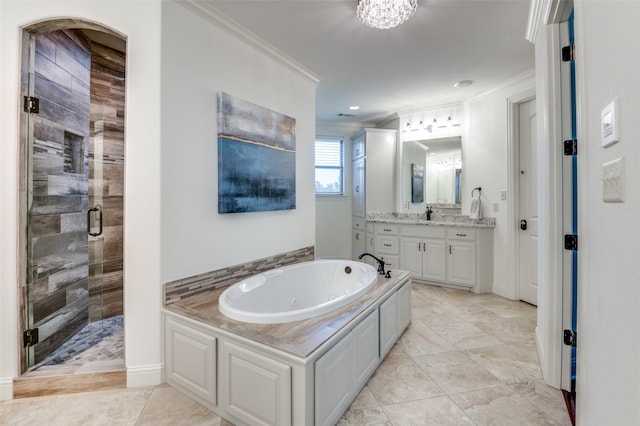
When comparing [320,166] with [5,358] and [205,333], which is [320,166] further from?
[5,358]

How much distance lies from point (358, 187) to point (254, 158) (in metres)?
2.65

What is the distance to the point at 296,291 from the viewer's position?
8.42 ft

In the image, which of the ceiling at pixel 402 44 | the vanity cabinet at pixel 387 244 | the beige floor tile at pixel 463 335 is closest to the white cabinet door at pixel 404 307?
the beige floor tile at pixel 463 335

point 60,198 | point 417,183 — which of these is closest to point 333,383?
point 60,198

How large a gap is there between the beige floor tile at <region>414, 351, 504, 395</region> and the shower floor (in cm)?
203

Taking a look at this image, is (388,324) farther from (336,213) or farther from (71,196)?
(336,213)

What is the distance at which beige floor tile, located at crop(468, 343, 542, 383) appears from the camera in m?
1.89

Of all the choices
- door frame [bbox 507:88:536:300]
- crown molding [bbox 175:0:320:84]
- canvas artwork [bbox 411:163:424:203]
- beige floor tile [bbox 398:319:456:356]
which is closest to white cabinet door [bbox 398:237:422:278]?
canvas artwork [bbox 411:163:424:203]

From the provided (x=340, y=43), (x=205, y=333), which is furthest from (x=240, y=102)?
(x=205, y=333)

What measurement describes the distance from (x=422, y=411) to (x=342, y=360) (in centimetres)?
54

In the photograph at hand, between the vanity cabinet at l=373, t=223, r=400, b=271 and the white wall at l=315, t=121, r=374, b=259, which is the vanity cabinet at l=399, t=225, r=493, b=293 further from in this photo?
the white wall at l=315, t=121, r=374, b=259

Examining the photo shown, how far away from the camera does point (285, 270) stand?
2502mm

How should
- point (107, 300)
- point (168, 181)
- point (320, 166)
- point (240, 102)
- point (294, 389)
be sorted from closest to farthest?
1. point (294, 389)
2. point (168, 181)
3. point (240, 102)
4. point (107, 300)
5. point (320, 166)

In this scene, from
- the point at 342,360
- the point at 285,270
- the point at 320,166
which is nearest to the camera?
the point at 342,360
